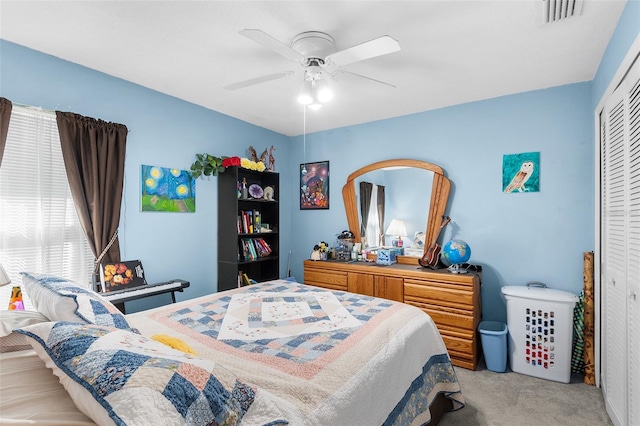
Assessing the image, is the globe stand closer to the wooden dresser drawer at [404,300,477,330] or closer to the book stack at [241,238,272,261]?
the wooden dresser drawer at [404,300,477,330]

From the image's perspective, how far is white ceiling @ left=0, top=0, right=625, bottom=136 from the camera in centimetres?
195

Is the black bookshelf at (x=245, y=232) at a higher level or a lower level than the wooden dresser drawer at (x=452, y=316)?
higher

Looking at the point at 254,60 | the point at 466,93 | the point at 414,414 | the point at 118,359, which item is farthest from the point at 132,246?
the point at 466,93

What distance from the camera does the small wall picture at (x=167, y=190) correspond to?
3.17 m

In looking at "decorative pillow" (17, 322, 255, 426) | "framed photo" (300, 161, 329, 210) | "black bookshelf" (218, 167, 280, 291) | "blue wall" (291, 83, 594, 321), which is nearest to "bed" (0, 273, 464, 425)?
"decorative pillow" (17, 322, 255, 426)

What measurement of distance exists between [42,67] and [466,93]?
144 inches

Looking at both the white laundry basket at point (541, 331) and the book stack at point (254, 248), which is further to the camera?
the book stack at point (254, 248)

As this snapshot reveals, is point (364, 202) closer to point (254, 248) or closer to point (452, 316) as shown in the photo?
point (254, 248)

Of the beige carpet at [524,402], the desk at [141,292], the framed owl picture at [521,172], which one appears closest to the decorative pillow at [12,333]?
the desk at [141,292]

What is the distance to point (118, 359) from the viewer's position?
2.85 feet

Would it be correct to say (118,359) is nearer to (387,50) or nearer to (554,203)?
(387,50)

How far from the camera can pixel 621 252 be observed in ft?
6.80

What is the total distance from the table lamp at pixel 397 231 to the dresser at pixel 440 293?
12.4 inches

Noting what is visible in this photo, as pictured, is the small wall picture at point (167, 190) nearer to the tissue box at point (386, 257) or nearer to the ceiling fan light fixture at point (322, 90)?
the ceiling fan light fixture at point (322, 90)
